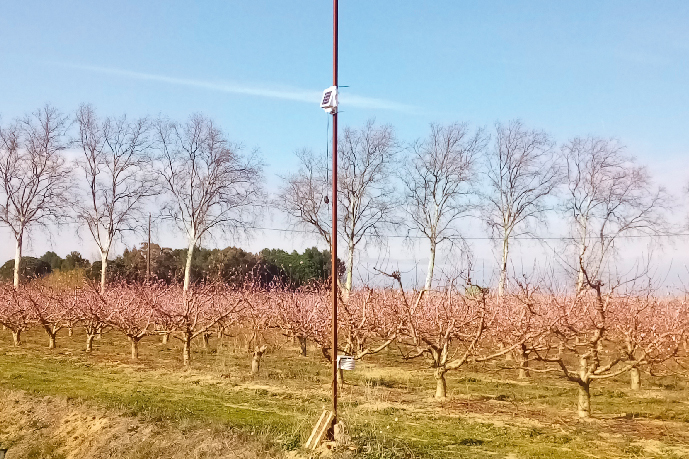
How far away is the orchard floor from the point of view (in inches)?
310

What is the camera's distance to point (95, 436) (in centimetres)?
908

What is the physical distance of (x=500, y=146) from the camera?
27.4 metres

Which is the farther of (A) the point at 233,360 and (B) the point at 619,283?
(A) the point at 233,360

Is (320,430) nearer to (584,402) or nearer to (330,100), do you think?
(330,100)

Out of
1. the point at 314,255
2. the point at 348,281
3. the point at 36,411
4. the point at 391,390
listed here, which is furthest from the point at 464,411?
the point at 314,255

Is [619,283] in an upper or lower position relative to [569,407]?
upper

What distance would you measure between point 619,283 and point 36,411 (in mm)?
10176

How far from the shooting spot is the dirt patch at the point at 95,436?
7957 mm

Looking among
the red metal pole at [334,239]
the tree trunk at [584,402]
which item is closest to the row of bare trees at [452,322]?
the tree trunk at [584,402]

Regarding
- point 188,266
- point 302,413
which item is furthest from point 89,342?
point 302,413

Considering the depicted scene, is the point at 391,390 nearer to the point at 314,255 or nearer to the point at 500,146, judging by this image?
the point at 500,146

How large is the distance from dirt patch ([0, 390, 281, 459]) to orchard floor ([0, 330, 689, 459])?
22mm

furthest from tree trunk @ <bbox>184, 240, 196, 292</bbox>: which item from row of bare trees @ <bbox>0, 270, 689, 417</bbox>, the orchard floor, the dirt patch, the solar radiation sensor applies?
the solar radiation sensor

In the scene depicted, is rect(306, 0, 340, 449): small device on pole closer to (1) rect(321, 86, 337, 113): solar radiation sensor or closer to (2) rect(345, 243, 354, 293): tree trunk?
(1) rect(321, 86, 337, 113): solar radiation sensor
